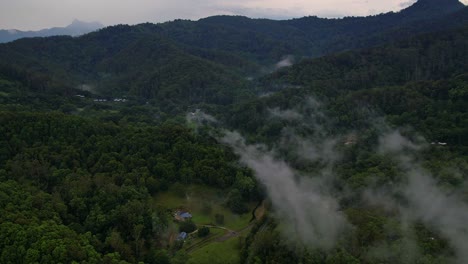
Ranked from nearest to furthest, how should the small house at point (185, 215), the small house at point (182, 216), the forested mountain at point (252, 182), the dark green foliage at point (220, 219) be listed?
the forested mountain at point (252, 182) → the dark green foliage at point (220, 219) → the small house at point (182, 216) → the small house at point (185, 215)

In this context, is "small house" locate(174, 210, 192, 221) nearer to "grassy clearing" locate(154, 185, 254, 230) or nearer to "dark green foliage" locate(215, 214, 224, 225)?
"grassy clearing" locate(154, 185, 254, 230)

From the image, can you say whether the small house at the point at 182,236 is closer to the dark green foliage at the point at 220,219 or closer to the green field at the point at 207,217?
the green field at the point at 207,217

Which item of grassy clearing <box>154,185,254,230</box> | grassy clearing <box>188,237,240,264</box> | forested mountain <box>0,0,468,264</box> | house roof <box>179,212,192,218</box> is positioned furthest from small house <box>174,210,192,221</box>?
grassy clearing <box>188,237,240,264</box>

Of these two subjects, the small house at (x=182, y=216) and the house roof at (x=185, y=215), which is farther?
the house roof at (x=185, y=215)

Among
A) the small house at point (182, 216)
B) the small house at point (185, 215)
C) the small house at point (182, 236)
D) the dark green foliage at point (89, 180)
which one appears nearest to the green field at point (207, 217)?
the small house at point (182, 236)

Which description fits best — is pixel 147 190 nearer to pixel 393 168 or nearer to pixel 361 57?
pixel 393 168

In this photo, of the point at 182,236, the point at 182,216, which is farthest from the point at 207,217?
the point at 182,236

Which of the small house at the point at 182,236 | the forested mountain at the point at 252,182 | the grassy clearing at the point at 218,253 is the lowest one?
the grassy clearing at the point at 218,253

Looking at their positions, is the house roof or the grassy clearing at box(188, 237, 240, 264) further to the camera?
the house roof

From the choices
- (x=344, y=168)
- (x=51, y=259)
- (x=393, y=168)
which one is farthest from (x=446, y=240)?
(x=51, y=259)
